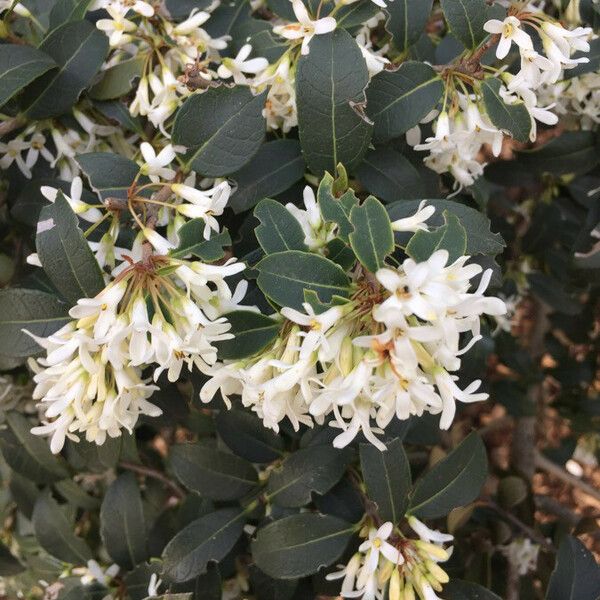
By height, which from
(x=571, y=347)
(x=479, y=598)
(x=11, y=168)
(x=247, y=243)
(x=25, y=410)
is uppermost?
(x=11, y=168)

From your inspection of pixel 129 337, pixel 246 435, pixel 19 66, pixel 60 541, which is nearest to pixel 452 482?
pixel 246 435

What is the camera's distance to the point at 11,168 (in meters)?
1.21

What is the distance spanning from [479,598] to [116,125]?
96 cm

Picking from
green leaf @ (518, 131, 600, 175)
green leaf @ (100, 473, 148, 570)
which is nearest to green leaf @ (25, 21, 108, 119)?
green leaf @ (100, 473, 148, 570)

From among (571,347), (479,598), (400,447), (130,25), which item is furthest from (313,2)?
(571,347)

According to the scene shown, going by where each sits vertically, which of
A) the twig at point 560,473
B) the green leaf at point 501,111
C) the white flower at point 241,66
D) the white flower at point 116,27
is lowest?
the twig at point 560,473

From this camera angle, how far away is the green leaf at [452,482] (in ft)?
3.56

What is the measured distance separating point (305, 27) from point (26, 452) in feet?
3.17

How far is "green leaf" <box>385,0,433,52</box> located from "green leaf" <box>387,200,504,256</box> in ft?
1.02

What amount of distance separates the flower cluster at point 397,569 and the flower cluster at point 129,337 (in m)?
0.37

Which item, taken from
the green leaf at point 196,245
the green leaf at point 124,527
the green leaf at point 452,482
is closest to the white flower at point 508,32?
the green leaf at point 196,245

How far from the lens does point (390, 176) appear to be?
1.07 meters

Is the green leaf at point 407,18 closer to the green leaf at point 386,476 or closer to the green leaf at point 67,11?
the green leaf at point 67,11

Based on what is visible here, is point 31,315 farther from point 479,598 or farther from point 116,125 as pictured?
point 479,598
